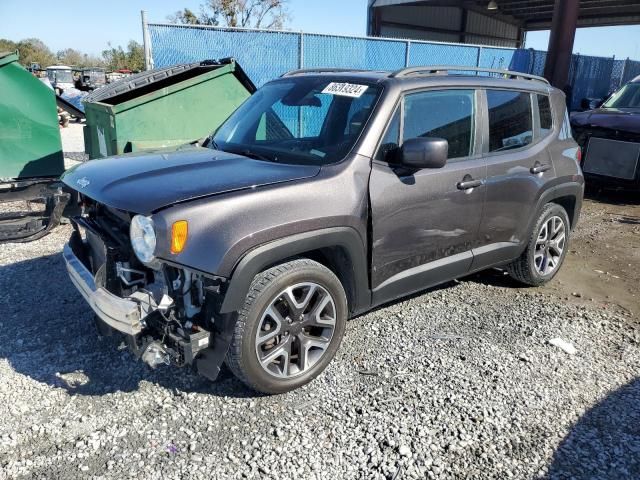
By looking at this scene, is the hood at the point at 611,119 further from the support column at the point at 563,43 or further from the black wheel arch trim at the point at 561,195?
the support column at the point at 563,43

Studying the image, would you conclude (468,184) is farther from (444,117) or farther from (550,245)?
(550,245)

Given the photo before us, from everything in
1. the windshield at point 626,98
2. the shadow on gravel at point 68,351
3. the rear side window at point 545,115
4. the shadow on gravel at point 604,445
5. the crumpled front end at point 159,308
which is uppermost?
the rear side window at point 545,115

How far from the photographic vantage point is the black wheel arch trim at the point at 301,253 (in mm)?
2637

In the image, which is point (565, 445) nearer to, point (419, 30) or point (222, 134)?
point (222, 134)

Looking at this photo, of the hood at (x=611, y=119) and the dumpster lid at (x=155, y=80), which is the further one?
the hood at (x=611, y=119)

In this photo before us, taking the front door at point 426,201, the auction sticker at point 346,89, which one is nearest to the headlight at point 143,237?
the front door at point 426,201

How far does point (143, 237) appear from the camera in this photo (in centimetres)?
261

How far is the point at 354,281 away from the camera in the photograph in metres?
3.23

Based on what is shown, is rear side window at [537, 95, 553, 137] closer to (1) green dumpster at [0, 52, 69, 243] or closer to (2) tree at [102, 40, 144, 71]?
(1) green dumpster at [0, 52, 69, 243]

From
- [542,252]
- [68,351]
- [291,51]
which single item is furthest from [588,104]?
[68,351]

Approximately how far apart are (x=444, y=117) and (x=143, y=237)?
2201 mm

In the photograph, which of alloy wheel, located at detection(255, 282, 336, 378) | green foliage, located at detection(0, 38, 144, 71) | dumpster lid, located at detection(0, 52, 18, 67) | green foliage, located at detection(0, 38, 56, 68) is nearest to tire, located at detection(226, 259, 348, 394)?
alloy wheel, located at detection(255, 282, 336, 378)

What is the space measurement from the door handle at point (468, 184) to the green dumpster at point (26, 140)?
441cm

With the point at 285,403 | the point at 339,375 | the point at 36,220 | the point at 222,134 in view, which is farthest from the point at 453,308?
the point at 36,220
